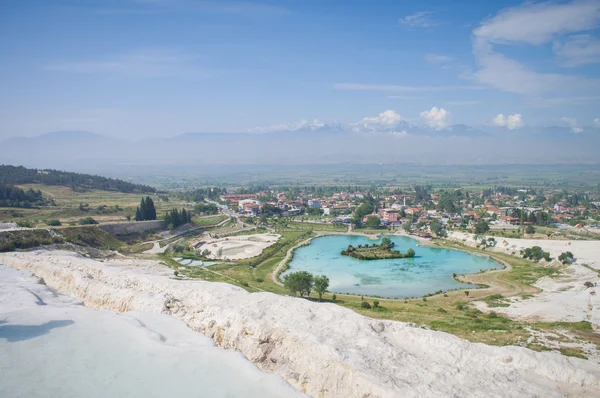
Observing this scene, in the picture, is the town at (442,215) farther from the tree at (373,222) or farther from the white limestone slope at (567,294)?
the white limestone slope at (567,294)

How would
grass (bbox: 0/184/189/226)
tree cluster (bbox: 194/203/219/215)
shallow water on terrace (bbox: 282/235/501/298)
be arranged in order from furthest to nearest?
tree cluster (bbox: 194/203/219/215), grass (bbox: 0/184/189/226), shallow water on terrace (bbox: 282/235/501/298)

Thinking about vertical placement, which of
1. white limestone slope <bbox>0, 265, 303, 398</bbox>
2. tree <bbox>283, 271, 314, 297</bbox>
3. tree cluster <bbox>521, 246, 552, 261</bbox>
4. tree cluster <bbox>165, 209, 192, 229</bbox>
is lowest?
tree cluster <bbox>521, 246, 552, 261</bbox>

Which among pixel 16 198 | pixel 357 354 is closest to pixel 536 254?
pixel 357 354

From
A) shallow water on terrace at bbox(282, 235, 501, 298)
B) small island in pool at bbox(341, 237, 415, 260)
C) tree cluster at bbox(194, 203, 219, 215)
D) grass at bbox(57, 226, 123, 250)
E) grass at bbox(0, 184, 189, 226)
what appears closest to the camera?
shallow water on terrace at bbox(282, 235, 501, 298)

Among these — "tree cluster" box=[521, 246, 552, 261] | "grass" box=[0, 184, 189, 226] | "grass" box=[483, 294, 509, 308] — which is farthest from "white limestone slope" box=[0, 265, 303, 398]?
"tree cluster" box=[521, 246, 552, 261]

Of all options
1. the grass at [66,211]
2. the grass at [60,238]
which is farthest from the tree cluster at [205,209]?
the grass at [60,238]

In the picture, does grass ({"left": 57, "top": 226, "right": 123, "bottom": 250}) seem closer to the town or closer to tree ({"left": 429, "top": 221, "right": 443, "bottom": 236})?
the town

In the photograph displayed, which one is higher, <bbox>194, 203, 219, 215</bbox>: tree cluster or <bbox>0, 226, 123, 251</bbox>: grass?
<bbox>0, 226, 123, 251</bbox>: grass
